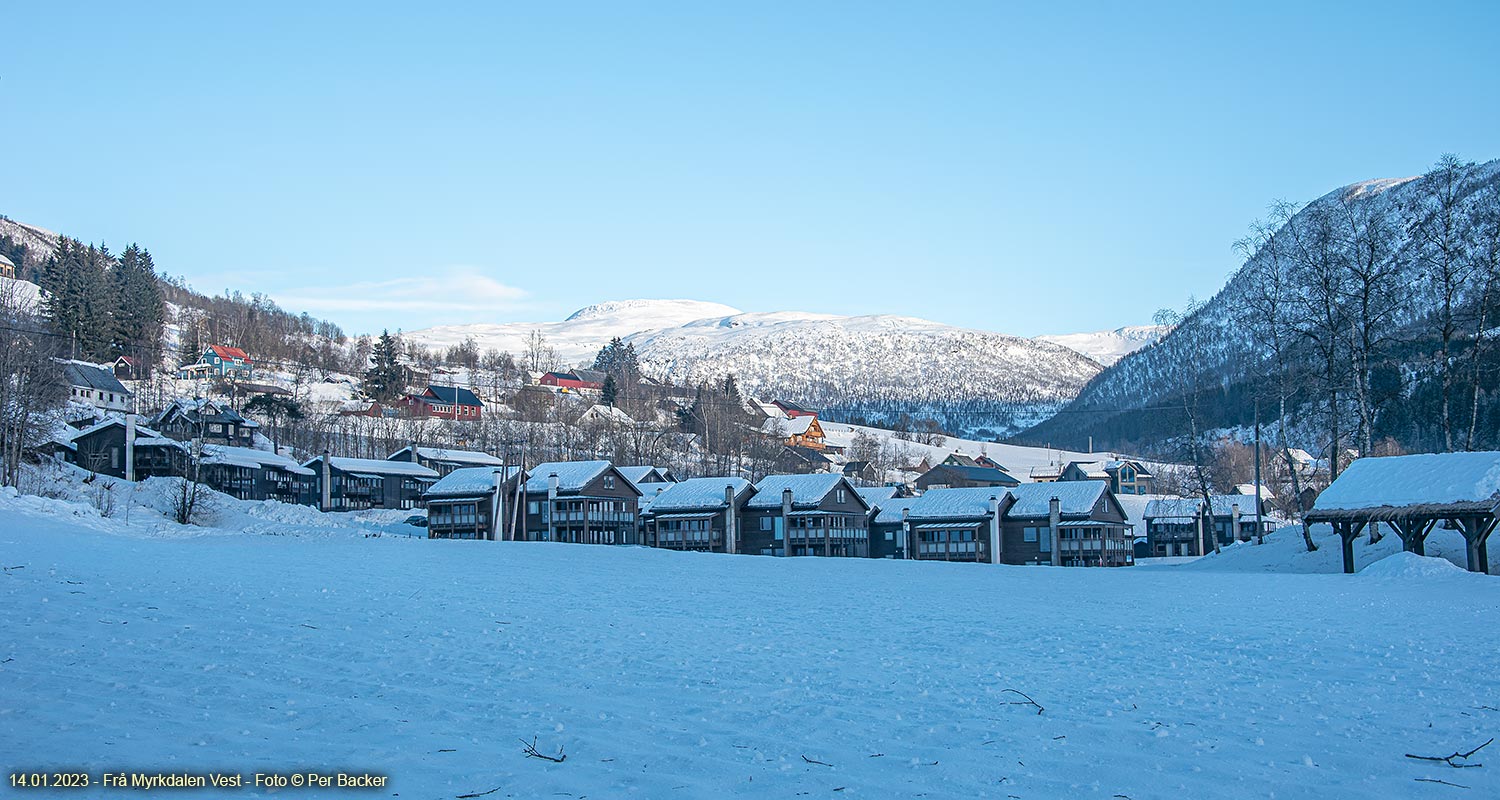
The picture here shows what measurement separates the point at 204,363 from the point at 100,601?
440 feet

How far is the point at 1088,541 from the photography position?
2872 inches

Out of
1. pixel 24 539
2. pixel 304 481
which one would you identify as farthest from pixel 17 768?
pixel 304 481

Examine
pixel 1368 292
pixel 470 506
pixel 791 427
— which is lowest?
pixel 470 506

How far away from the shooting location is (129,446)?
273 feet

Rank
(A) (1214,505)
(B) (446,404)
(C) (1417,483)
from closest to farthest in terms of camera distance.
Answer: (C) (1417,483) → (A) (1214,505) → (B) (446,404)

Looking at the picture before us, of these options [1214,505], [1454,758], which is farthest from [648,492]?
[1454,758]

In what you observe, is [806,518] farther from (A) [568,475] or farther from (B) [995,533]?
(A) [568,475]

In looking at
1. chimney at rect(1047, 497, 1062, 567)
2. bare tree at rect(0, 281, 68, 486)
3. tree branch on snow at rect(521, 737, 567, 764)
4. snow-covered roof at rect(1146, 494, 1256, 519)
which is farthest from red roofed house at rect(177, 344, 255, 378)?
tree branch on snow at rect(521, 737, 567, 764)

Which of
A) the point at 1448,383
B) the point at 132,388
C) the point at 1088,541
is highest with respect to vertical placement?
the point at 132,388

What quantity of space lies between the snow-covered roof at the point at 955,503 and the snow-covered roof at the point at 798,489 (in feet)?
16.3

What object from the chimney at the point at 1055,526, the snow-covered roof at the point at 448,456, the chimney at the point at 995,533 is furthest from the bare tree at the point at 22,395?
the chimney at the point at 1055,526

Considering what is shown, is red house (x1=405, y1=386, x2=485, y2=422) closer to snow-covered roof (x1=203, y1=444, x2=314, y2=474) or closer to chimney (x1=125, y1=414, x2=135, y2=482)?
snow-covered roof (x1=203, y1=444, x2=314, y2=474)

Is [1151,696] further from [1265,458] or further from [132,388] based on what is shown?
[132,388]

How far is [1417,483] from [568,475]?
55078mm
